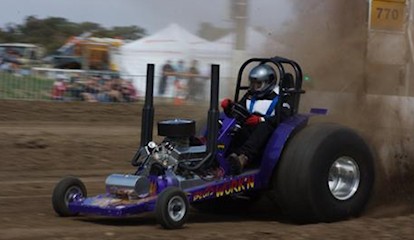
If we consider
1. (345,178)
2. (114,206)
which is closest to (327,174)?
(345,178)

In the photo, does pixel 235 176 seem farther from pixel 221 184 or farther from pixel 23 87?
pixel 23 87

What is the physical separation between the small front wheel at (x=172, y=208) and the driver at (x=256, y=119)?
2.75 feet

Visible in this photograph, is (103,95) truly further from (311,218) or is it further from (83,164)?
(311,218)

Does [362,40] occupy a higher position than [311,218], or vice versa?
[362,40]

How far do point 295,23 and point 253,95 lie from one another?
3.89 m

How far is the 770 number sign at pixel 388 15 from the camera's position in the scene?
1170 centimetres

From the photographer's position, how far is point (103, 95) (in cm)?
2005

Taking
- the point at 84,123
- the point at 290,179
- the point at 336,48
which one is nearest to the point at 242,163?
the point at 290,179

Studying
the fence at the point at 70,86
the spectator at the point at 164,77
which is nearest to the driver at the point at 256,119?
the fence at the point at 70,86

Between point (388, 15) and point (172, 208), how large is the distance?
25.6ft

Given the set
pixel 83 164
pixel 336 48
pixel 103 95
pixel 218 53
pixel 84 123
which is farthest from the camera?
pixel 103 95

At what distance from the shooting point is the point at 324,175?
704 centimetres

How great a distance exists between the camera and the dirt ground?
6.18m

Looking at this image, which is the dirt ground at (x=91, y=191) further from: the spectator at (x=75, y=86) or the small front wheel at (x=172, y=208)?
the spectator at (x=75, y=86)
